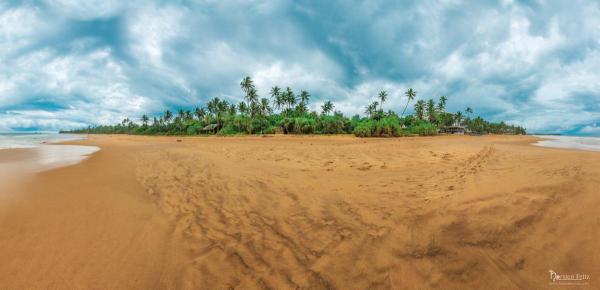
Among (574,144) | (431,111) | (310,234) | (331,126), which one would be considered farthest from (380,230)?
(431,111)

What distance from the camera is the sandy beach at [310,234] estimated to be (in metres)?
2.25


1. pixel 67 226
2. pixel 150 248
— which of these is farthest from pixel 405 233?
pixel 67 226

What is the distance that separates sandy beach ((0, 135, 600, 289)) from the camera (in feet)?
7.39

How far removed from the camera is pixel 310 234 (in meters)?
3.13

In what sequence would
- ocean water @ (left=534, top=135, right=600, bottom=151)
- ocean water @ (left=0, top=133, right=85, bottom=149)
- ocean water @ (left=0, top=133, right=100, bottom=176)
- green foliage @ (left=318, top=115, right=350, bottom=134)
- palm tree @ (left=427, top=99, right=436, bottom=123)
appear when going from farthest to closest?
palm tree @ (left=427, top=99, right=436, bottom=123), green foliage @ (left=318, top=115, right=350, bottom=134), ocean water @ (left=0, top=133, right=85, bottom=149), ocean water @ (left=534, top=135, right=600, bottom=151), ocean water @ (left=0, top=133, right=100, bottom=176)

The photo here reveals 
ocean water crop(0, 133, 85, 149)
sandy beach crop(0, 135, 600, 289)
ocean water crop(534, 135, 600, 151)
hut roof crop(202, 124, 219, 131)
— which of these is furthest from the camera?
hut roof crop(202, 124, 219, 131)

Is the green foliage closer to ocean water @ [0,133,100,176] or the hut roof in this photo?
the hut roof

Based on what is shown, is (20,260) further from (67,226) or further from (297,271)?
(297,271)

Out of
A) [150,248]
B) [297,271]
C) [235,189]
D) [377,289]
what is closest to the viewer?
[377,289]

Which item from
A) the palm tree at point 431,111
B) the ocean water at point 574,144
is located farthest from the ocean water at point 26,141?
A: the palm tree at point 431,111

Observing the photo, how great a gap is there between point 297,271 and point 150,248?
1.92m

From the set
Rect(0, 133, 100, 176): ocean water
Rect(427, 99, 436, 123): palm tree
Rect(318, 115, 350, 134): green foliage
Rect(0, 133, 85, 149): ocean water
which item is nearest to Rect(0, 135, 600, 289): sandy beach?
Rect(0, 133, 100, 176): ocean water

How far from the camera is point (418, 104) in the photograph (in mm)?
73000

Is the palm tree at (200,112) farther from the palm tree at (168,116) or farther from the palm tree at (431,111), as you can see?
the palm tree at (431,111)
